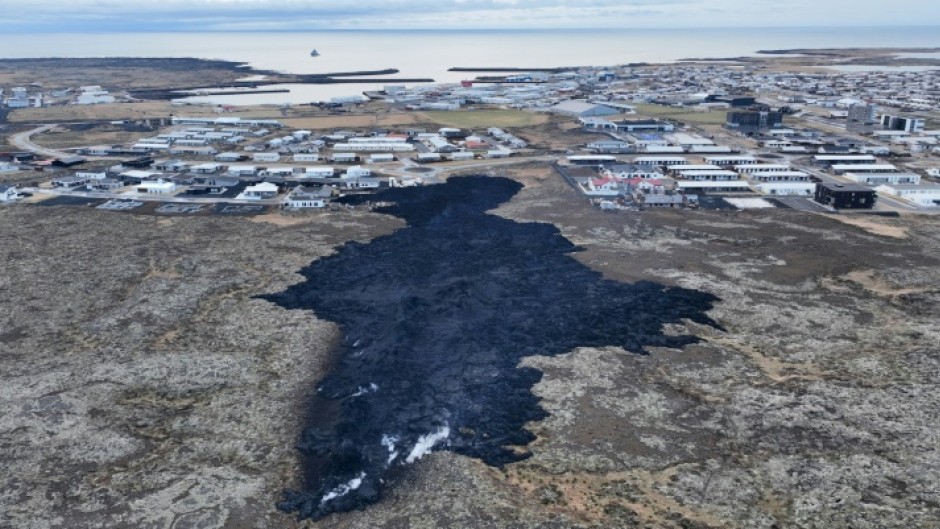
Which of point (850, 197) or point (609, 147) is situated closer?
point (850, 197)

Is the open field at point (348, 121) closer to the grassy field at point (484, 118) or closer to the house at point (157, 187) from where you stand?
the grassy field at point (484, 118)

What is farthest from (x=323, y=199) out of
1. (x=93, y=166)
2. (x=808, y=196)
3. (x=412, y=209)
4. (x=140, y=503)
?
(x=808, y=196)

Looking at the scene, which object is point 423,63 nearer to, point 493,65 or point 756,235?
point 493,65

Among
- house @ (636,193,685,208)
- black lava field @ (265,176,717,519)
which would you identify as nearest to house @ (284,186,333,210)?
black lava field @ (265,176,717,519)

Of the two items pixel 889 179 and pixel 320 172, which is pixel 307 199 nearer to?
pixel 320 172

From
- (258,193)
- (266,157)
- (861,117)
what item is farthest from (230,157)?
(861,117)

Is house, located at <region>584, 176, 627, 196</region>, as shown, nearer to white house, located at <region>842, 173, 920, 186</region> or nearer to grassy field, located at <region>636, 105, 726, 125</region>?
white house, located at <region>842, 173, 920, 186</region>
